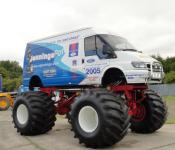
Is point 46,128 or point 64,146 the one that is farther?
point 46,128

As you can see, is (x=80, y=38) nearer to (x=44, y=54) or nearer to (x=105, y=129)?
(x=44, y=54)

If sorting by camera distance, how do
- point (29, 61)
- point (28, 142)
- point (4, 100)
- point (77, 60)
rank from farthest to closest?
point (4, 100)
point (29, 61)
point (77, 60)
point (28, 142)

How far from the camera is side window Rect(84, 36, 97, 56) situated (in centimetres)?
1151

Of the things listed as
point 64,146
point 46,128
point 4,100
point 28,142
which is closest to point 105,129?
point 64,146

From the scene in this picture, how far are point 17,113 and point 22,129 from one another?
2.53 ft

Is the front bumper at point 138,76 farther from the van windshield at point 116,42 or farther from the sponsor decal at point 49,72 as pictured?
the sponsor decal at point 49,72

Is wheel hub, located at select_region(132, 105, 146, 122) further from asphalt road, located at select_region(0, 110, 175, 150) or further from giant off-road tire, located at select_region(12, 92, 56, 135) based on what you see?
giant off-road tire, located at select_region(12, 92, 56, 135)

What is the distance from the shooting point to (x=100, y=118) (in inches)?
369

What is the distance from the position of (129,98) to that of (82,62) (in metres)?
1.81

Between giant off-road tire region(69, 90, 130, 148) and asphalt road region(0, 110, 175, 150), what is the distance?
385 mm

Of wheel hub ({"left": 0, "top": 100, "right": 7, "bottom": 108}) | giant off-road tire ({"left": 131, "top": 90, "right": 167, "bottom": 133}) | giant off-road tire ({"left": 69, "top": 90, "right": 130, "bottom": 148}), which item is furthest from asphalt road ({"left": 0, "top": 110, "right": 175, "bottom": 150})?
wheel hub ({"left": 0, "top": 100, "right": 7, "bottom": 108})

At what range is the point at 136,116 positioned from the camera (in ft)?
40.7

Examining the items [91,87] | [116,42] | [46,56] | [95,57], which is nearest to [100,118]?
[95,57]

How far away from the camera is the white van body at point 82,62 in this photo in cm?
1064
